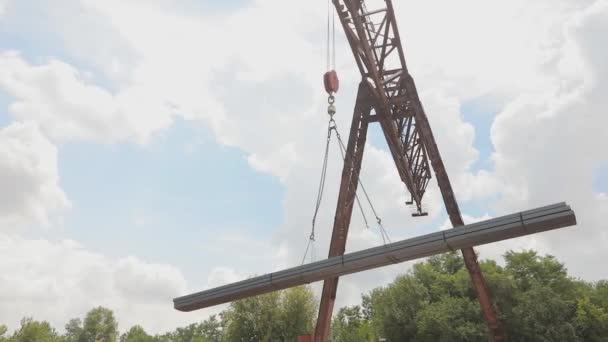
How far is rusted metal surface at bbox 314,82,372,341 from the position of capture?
10.1 m

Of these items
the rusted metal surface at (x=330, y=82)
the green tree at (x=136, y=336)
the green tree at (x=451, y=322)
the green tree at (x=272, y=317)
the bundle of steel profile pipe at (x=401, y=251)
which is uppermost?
the green tree at (x=136, y=336)

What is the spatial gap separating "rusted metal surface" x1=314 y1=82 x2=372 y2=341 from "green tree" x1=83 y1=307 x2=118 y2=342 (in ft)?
195

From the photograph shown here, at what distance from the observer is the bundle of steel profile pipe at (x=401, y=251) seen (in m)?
6.21

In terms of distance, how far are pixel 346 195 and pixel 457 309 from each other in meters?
23.8

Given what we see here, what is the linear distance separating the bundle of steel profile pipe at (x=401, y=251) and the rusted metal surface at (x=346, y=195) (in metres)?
2.36

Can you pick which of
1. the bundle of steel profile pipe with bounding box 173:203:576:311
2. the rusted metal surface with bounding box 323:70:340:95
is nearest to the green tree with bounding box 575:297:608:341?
the rusted metal surface with bounding box 323:70:340:95

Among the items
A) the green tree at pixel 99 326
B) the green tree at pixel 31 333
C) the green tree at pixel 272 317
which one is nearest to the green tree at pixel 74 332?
the green tree at pixel 99 326

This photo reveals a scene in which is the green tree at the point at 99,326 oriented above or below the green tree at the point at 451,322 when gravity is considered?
above

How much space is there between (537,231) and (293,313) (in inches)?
1042

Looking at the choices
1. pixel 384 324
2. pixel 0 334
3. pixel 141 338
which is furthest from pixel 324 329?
pixel 141 338

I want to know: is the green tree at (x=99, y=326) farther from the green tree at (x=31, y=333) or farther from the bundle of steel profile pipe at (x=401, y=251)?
the bundle of steel profile pipe at (x=401, y=251)

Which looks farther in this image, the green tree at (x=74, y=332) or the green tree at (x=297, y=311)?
the green tree at (x=74, y=332)

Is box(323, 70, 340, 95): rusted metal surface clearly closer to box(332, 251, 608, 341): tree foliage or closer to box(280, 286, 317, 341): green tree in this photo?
box(280, 286, 317, 341): green tree

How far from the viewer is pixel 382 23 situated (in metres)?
11.8
